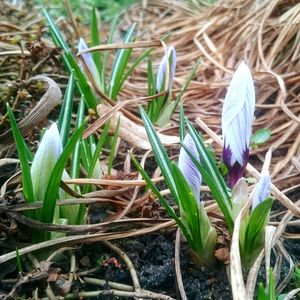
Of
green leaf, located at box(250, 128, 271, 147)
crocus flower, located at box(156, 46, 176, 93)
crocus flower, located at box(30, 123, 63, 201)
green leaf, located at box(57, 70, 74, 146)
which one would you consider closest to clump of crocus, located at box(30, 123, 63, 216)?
crocus flower, located at box(30, 123, 63, 201)

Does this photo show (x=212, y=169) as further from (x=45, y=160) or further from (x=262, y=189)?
(x=45, y=160)

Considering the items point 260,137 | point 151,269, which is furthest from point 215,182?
point 260,137

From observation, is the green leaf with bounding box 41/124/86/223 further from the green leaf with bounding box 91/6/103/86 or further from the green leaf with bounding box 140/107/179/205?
the green leaf with bounding box 91/6/103/86

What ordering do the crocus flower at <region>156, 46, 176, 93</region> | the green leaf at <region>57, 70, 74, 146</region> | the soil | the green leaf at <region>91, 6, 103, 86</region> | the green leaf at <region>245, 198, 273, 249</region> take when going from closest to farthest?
1. the green leaf at <region>245, 198, 273, 249</region>
2. the soil
3. the green leaf at <region>57, 70, 74, 146</region>
4. the crocus flower at <region>156, 46, 176, 93</region>
5. the green leaf at <region>91, 6, 103, 86</region>

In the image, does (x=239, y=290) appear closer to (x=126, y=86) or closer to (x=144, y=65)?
(x=126, y=86)

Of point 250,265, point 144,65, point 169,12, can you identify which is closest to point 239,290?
point 250,265

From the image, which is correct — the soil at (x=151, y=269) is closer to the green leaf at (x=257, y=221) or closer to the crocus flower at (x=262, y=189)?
the green leaf at (x=257, y=221)

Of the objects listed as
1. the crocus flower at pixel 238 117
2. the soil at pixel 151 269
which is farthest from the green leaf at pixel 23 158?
the crocus flower at pixel 238 117
